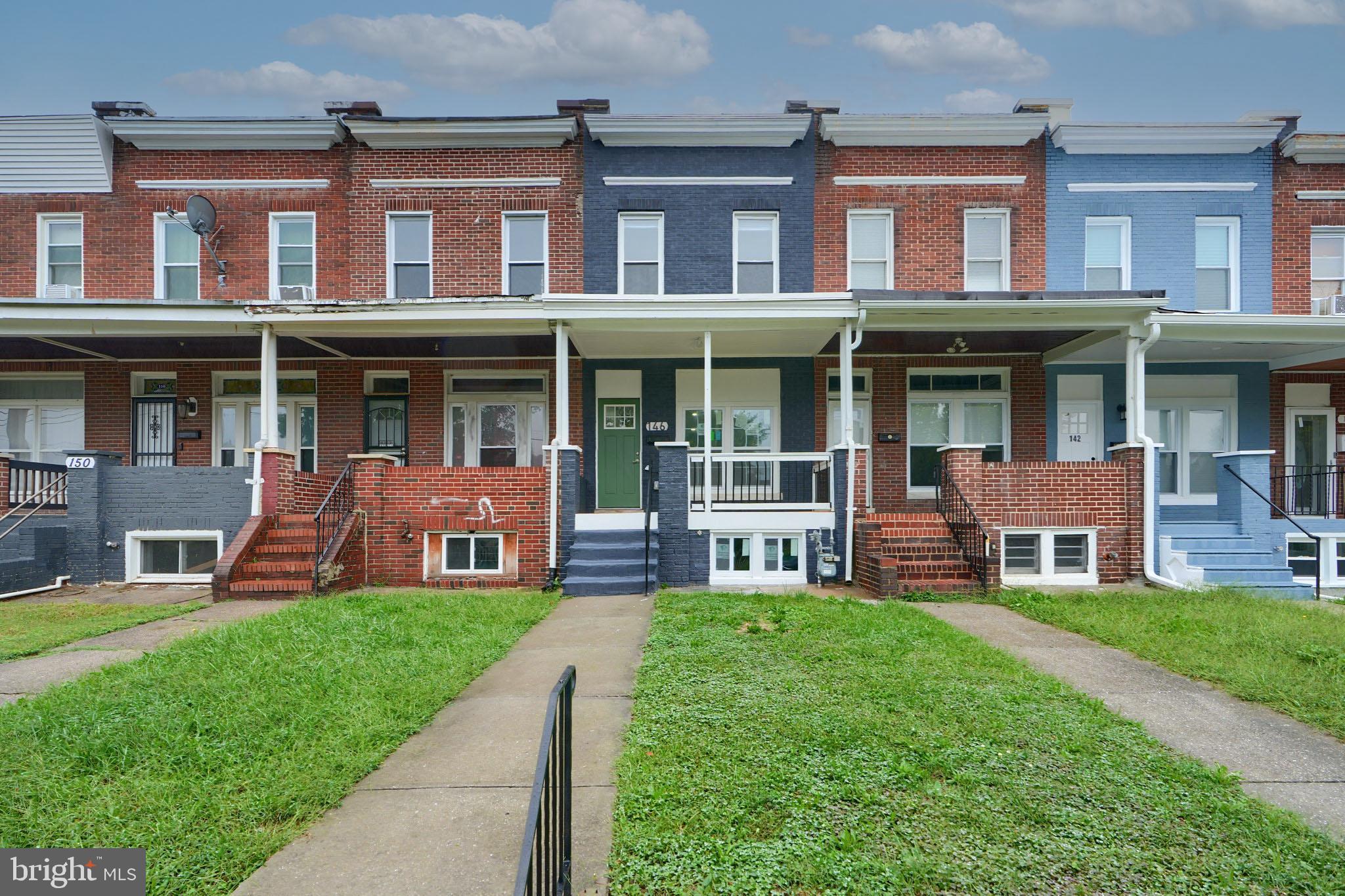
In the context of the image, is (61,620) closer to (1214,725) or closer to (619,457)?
(619,457)

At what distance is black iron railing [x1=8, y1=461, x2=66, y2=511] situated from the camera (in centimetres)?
1115

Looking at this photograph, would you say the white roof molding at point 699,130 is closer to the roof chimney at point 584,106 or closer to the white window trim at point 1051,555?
the roof chimney at point 584,106

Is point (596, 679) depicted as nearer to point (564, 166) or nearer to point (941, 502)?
point (941, 502)

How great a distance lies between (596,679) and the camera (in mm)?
5863

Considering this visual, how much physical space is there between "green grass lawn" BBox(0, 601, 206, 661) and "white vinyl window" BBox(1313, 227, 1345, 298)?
18.9m

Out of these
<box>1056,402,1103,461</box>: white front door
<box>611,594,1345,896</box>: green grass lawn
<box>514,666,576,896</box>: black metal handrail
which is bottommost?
<box>611,594,1345,896</box>: green grass lawn

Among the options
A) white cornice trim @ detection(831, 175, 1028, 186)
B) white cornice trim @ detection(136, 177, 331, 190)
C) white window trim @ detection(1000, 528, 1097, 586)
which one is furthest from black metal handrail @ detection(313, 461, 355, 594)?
white cornice trim @ detection(831, 175, 1028, 186)

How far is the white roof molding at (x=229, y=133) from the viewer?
13.3 meters

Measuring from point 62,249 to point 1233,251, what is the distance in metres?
21.5

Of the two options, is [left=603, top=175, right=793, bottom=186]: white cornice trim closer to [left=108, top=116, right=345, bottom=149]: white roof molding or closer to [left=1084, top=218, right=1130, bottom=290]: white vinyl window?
[left=108, top=116, right=345, bottom=149]: white roof molding

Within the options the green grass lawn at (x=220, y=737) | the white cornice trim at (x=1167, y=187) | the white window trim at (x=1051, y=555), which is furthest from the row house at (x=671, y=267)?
the green grass lawn at (x=220, y=737)

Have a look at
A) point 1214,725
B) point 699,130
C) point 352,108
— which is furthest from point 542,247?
point 1214,725

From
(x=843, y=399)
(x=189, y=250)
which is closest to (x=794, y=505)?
(x=843, y=399)

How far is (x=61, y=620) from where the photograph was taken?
8336 mm
